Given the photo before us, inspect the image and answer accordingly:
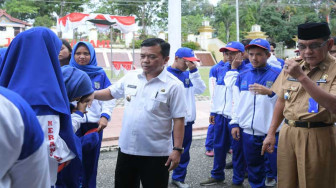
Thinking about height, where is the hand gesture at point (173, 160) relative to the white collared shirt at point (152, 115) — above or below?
below

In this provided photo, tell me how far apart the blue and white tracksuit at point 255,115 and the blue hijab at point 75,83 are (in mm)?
1947

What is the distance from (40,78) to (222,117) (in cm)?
308

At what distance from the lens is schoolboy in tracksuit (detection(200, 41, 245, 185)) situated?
4.26 metres

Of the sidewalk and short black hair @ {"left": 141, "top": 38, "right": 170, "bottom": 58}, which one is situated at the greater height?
short black hair @ {"left": 141, "top": 38, "right": 170, "bottom": 58}

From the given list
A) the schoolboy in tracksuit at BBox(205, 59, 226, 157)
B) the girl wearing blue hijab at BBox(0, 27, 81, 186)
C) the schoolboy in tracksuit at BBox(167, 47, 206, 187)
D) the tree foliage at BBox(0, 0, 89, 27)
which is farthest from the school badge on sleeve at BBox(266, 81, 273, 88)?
the tree foliage at BBox(0, 0, 89, 27)

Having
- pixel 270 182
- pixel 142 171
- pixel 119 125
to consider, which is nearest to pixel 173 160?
pixel 142 171

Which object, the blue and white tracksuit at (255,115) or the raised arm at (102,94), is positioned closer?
the raised arm at (102,94)

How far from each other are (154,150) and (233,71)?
1873 millimetres

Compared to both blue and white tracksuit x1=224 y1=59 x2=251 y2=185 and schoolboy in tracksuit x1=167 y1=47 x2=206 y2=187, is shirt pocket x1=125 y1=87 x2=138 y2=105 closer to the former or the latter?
schoolboy in tracksuit x1=167 y1=47 x2=206 y2=187

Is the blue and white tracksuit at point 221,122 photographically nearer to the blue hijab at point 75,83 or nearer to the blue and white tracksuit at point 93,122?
the blue and white tracksuit at point 93,122

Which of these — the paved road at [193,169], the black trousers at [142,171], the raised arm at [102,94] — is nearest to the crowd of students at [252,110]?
the paved road at [193,169]

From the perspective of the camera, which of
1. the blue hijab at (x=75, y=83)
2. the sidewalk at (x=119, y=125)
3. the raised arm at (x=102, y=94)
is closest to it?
the blue hijab at (x=75, y=83)

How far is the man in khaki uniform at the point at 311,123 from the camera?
2520 mm

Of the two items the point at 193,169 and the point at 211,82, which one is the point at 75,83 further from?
the point at 211,82
